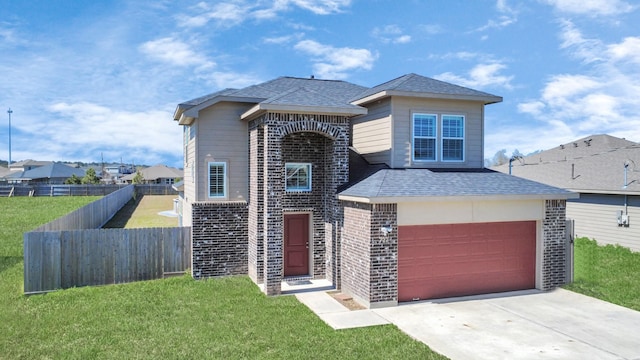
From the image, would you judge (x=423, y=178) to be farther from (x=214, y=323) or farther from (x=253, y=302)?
(x=214, y=323)

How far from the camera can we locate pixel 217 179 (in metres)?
13.4

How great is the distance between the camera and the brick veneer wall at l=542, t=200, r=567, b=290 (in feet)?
40.0

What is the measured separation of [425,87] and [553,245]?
574 cm

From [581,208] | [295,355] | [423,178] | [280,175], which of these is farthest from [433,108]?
[581,208]

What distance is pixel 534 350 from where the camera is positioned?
26.4ft

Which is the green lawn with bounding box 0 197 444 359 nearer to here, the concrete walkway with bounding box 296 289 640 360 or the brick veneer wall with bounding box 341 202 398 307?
the concrete walkway with bounding box 296 289 640 360

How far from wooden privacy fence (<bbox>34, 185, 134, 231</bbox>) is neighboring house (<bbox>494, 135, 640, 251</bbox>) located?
2078cm

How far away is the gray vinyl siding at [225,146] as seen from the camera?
13148mm

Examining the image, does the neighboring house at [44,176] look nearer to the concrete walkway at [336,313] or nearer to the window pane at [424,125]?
the concrete walkway at [336,313]

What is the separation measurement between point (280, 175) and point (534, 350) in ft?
23.1

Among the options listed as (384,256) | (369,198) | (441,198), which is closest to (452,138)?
(441,198)

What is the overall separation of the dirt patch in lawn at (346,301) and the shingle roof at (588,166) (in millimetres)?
13031

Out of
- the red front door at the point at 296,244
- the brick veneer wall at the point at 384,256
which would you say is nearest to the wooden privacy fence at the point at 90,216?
the red front door at the point at 296,244

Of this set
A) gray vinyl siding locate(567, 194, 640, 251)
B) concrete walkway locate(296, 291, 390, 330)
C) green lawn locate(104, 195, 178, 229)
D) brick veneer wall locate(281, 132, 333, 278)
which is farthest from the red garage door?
green lawn locate(104, 195, 178, 229)
